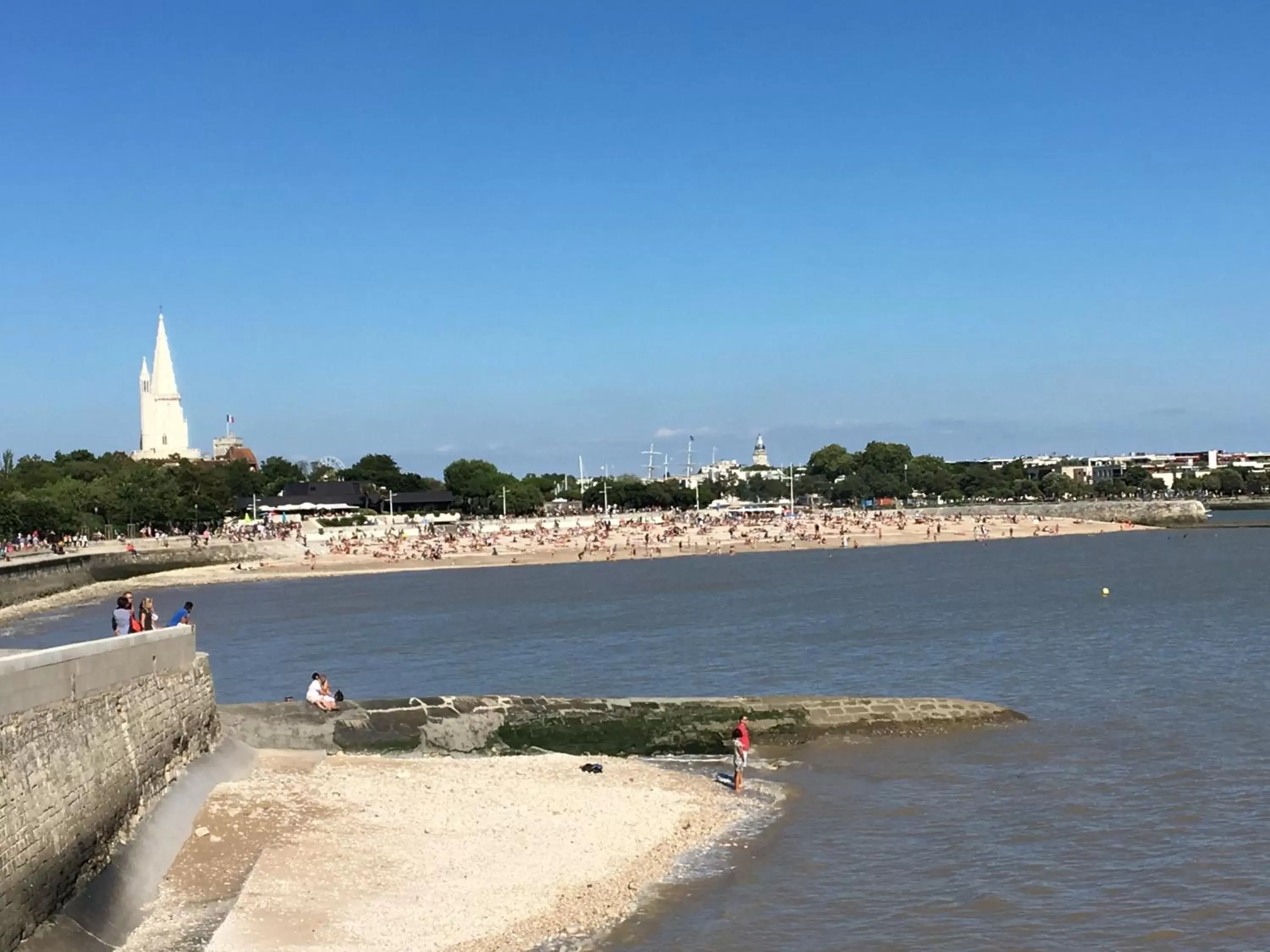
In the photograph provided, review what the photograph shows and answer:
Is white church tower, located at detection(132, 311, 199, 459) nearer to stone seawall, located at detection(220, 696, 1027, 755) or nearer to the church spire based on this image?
the church spire

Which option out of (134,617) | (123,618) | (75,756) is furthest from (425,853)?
(134,617)

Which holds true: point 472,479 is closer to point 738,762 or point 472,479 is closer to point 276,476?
point 276,476

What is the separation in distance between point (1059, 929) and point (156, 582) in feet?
228

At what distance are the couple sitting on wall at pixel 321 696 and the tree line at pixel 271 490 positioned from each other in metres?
74.0

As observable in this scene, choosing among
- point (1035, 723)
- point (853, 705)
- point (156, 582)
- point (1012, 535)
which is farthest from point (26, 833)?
point (1012, 535)

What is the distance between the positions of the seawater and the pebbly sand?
0.90 m

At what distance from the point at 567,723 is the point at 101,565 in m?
61.6

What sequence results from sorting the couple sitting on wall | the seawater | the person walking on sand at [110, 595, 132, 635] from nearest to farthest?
the seawater < the person walking on sand at [110, 595, 132, 635] < the couple sitting on wall

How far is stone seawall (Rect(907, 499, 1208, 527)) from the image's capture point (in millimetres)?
141875

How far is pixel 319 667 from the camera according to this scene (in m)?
34.8

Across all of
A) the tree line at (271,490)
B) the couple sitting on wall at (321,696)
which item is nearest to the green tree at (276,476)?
the tree line at (271,490)

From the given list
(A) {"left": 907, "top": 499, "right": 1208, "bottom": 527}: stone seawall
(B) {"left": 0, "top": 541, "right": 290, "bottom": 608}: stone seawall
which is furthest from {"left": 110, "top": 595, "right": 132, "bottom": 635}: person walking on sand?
(A) {"left": 907, "top": 499, "right": 1208, "bottom": 527}: stone seawall

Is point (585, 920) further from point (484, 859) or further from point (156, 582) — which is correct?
point (156, 582)

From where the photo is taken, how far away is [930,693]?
88.3 feet
